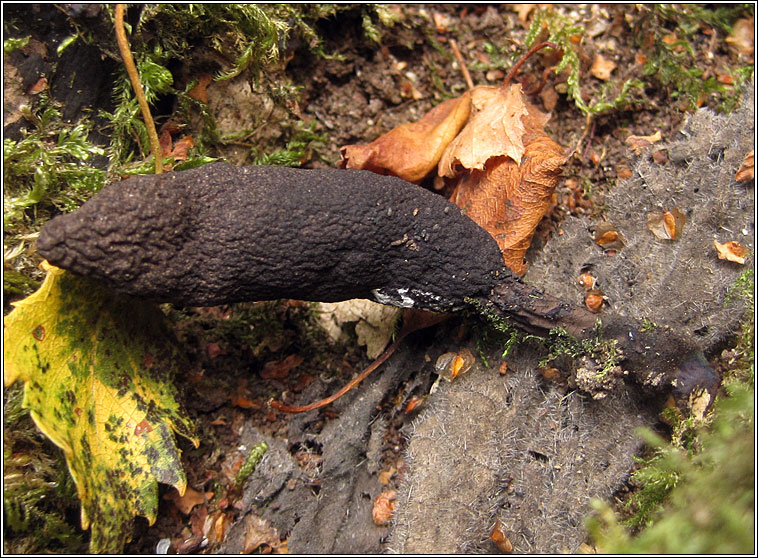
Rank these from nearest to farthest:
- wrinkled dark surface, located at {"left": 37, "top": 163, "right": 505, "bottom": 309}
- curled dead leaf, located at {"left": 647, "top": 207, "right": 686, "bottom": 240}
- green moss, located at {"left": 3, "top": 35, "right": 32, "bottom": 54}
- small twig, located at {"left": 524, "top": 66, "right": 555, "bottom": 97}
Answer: wrinkled dark surface, located at {"left": 37, "top": 163, "right": 505, "bottom": 309}, green moss, located at {"left": 3, "top": 35, "right": 32, "bottom": 54}, curled dead leaf, located at {"left": 647, "top": 207, "right": 686, "bottom": 240}, small twig, located at {"left": 524, "top": 66, "right": 555, "bottom": 97}

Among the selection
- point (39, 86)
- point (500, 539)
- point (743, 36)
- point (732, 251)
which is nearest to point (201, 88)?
point (39, 86)

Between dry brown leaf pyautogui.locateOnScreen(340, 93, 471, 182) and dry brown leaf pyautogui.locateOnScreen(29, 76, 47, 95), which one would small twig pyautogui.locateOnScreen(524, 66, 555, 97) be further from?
dry brown leaf pyautogui.locateOnScreen(29, 76, 47, 95)

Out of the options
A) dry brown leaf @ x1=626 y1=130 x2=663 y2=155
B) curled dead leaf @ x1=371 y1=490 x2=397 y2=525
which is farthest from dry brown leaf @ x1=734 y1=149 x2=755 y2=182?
curled dead leaf @ x1=371 y1=490 x2=397 y2=525

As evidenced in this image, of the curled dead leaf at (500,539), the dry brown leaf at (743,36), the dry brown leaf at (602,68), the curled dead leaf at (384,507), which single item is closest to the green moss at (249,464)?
the curled dead leaf at (384,507)

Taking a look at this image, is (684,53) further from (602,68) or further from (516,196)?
(516,196)

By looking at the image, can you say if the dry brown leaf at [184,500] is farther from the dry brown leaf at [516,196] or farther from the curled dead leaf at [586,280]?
the curled dead leaf at [586,280]

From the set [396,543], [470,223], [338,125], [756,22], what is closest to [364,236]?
[470,223]
